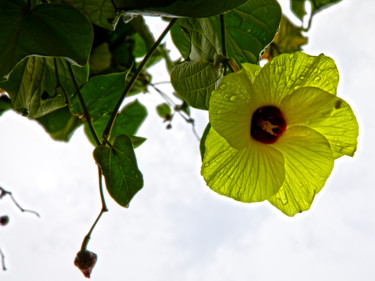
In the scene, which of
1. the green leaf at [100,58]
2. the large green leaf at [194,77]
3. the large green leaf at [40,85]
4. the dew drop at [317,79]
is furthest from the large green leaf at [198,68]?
the green leaf at [100,58]

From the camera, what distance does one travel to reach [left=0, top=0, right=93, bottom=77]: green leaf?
433 millimetres

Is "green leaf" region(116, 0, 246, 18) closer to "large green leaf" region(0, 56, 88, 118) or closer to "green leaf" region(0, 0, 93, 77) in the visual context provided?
"green leaf" region(0, 0, 93, 77)

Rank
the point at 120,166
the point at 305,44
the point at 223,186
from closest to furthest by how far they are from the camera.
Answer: the point at 223,186 < the point at 120,166 < the point at 305,44

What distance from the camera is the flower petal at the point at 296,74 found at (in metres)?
0.49

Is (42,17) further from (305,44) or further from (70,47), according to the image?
(305,44)

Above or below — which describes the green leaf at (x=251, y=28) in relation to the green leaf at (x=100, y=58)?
above

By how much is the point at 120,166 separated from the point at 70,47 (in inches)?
8.6

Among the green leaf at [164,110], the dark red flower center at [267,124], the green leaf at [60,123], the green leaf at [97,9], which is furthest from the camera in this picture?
the green leaf at [164,110]

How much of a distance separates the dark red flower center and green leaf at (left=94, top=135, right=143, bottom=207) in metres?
0.18

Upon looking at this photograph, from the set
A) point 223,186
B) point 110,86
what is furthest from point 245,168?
point 110,86

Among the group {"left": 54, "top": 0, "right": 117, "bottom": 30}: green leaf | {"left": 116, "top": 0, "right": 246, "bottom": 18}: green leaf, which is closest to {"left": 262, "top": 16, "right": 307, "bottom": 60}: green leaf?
{"left": 54, "top": 0, "right": 117, "bottom": 30}: green leaf

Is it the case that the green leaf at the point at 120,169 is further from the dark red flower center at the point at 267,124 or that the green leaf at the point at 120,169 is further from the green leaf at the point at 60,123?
the green leaf at the point at 60,123

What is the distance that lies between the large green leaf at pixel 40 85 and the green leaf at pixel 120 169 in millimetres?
140

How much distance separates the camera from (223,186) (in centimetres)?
52
